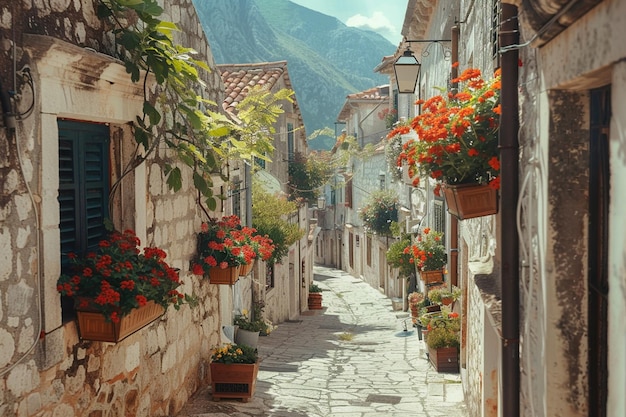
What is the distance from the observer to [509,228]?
411cm

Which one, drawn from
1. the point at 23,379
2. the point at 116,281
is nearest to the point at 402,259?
the point at 116,281

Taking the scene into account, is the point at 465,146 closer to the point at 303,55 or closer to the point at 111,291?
the point at 111,291

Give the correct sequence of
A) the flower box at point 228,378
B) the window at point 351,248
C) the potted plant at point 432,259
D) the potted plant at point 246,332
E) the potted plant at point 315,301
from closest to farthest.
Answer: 1. the flower box at point 228,378
2. the potted plant at point 246,332
3. the potted plant at point 432,259
4. the potted plant at point 315,301
5. the window at point 351,248

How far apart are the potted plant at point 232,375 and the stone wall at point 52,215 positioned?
183 cm

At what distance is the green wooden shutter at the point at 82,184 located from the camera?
5.05 m

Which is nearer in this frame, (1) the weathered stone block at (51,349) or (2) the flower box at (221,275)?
(1) the weathered stone block at (51,349)

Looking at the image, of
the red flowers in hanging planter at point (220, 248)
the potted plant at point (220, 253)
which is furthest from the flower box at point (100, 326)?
the potted plant at point (220, 253)

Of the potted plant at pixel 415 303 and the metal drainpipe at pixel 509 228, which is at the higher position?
the metal drainpipe at pixel 509 228

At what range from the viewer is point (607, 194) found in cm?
297

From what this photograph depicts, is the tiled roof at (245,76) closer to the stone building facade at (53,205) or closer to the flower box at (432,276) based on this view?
the flower box at (432,276)

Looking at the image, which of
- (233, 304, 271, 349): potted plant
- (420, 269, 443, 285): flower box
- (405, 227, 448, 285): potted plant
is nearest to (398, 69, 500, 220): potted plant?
(233, 304, 271, 349): potted plant

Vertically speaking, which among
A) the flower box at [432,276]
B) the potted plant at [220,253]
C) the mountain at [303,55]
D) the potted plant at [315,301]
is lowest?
the potted plant at [315,301]

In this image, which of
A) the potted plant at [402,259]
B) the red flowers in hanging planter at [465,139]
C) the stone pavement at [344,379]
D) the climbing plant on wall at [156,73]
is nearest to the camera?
the red flowers in hanging planter at [465,139]

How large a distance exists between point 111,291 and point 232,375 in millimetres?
3982
